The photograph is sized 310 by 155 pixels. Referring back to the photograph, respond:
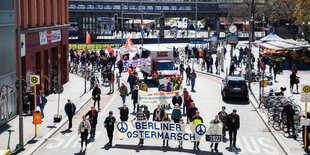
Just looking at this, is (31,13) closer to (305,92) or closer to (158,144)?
(158,144)

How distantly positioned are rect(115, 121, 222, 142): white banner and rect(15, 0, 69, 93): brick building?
11283 mm

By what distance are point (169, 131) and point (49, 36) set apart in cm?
1859

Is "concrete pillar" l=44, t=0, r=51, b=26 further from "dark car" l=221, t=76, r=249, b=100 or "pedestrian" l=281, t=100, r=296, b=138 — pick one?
"pedestrian" l=281, t=100, r=296, b=138

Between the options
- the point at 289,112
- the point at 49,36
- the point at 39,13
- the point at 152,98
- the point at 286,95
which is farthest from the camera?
the point at 49,36

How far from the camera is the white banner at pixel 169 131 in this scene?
19516 millimetres

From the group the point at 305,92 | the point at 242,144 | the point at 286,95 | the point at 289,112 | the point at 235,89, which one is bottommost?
the point at 242,144

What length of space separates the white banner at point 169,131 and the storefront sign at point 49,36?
600 inches

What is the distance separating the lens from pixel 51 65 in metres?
38.0

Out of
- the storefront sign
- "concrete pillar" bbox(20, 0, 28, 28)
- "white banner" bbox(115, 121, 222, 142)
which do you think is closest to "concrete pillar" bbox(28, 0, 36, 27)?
"concrete pillar" bbox(20, 0, 28, 28)

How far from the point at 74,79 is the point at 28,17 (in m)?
13.6

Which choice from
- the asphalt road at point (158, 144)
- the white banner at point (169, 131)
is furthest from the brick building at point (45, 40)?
the white banner at point (169, 131)

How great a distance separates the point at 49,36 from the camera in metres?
36.1

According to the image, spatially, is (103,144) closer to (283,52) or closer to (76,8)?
(283,52)

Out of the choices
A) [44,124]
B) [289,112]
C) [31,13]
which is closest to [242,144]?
[289,112]
